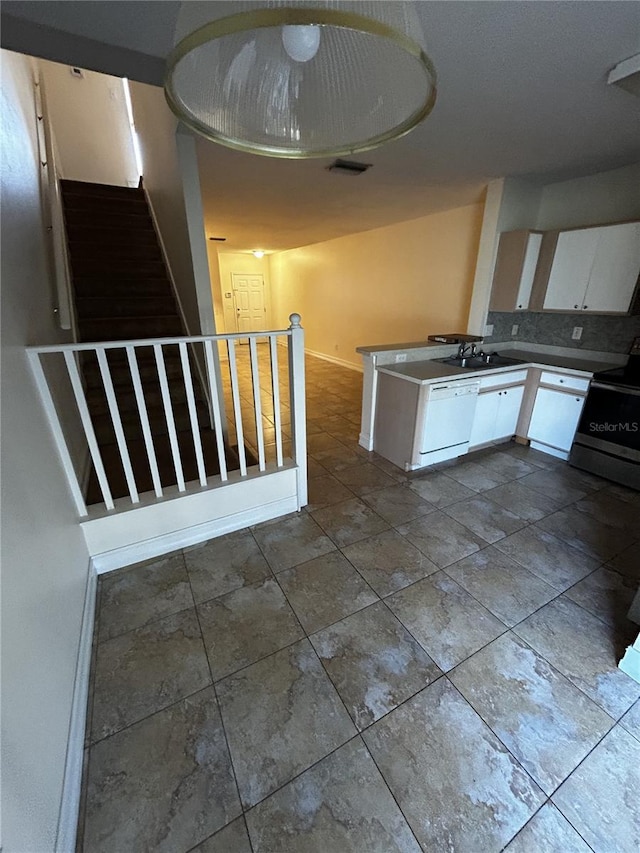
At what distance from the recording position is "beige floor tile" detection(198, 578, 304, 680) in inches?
60.7

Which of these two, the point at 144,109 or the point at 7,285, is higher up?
the point at 144,109

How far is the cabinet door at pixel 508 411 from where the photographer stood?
11.0 feet

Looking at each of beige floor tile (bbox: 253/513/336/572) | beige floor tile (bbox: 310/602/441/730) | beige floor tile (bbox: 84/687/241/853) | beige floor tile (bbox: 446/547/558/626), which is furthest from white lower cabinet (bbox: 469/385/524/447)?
beige floor tile (bbox: 84/687/241/853)

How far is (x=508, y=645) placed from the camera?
1.60m

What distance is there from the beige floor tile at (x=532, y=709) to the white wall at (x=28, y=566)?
1417 mm

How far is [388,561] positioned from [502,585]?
24.3 inches

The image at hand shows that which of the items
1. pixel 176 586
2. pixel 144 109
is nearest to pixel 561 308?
pixel 176 586

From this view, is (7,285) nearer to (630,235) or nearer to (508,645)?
(508,645)

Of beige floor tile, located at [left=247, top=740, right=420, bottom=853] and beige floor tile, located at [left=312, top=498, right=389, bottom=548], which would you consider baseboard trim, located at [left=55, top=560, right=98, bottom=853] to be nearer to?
beige floor tile, located at [left=247, top=740, right=420, bottom=853]

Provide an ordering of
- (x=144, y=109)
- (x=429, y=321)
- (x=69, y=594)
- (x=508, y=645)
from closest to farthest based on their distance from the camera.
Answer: (x=69, y=594)
(x=508, y=645)
(x=144, y=109)
(x=429, y=321)

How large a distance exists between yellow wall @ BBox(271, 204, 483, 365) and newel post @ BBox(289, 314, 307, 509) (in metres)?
2.95

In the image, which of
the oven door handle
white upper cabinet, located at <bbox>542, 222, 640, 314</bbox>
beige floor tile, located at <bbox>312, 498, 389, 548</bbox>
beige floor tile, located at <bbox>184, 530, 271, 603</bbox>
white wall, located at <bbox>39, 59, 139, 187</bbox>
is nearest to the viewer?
beige floor tile, located at <bbox>184, 530, 271, 603</bbox>

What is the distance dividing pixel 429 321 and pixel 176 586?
171 inches

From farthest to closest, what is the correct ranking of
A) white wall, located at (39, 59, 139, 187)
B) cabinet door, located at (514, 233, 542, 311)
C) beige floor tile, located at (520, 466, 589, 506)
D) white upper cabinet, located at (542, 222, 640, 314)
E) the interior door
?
the interior door → white wall, located at (39, 59, 139, 187) → cabinet door, located at (514, 233, 542, 311) → white upper cabinet, located at (542, 222, 640, 314) → beige floor tile, located at (520, 466, 589, 506)
